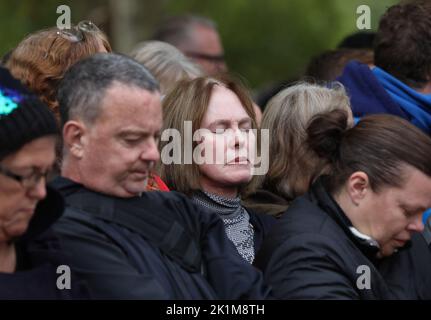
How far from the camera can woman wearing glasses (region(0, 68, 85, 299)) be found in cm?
354

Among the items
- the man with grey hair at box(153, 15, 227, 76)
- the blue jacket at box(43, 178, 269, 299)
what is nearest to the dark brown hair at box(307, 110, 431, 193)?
the blue jacket at box(43, 178, 269, 299)

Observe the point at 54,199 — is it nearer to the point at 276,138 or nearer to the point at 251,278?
the point at 251,278

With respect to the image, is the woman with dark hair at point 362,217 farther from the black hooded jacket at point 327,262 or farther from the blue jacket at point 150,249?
the blue jacket at point 150,249

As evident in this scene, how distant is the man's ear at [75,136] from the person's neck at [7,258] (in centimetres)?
42

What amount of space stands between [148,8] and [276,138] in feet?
24.6

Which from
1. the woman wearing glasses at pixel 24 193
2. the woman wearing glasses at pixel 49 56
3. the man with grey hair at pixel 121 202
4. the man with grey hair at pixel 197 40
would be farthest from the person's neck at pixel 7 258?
the man with grey hair at pixel 197 40

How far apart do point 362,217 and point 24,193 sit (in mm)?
1501

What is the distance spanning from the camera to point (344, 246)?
4320 mm

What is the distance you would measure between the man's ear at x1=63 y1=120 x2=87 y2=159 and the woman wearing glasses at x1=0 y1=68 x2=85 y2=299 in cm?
19

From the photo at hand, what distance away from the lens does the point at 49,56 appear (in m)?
4.53

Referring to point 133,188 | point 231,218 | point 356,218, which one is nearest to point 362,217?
point 356,218

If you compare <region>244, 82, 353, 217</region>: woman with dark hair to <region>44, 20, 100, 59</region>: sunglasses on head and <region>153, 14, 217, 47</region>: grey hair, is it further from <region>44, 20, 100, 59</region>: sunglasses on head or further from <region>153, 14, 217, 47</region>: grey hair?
<region>153, 14, 217, 47</region>: grey hair

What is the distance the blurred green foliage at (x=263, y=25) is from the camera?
11734 millimetres
